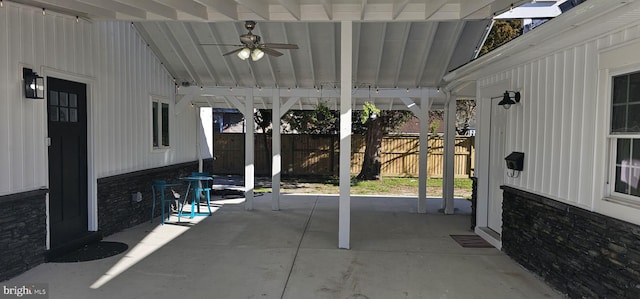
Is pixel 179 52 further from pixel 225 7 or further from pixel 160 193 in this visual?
pixel 225 7

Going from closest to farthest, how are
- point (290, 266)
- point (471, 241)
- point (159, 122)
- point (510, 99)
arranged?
1. point (290, 266)
2. point (510, 99)
3. point (471, 241)
4. point (159, 122)

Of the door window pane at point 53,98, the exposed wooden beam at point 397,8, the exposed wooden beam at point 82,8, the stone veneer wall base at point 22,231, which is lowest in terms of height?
the stone veneer wall base at point 22,231

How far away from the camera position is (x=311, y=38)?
7.31m

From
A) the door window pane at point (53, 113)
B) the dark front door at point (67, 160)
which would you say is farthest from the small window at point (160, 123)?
the door window pane at point (53, 113)

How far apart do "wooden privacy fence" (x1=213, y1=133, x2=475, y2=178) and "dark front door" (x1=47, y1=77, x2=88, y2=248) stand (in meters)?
9.37

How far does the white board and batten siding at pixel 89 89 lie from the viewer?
4426 mm

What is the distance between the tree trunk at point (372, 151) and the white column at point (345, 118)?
817 centimetres

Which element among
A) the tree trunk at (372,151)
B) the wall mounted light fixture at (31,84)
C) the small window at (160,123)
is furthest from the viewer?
the tree trunk at (372,151)

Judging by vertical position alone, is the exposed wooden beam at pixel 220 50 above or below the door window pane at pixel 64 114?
above

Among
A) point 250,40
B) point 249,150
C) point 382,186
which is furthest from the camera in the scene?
point 382,186

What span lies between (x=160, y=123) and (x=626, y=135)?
7525 mm

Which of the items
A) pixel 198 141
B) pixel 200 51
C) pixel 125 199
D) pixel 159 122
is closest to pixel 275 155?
pixel 198 141

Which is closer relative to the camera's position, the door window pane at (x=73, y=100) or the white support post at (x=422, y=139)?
the door window pane at (x=73, y=100)

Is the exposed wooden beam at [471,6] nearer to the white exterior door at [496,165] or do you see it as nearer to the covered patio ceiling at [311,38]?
the covered patio ceiling at [311,38]
